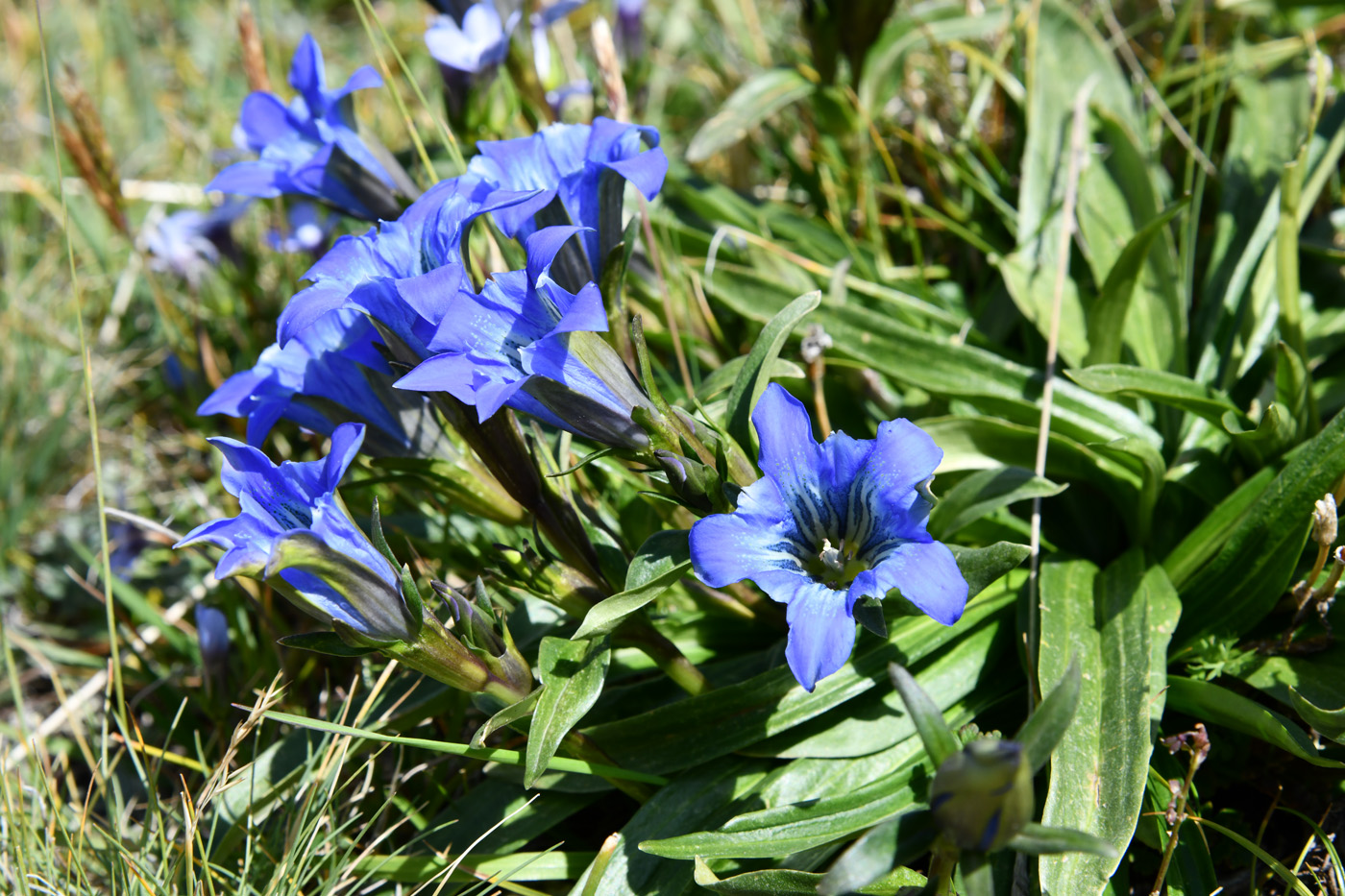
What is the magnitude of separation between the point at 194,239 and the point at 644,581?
2.16 m

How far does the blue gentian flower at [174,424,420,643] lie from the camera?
50.3 inches

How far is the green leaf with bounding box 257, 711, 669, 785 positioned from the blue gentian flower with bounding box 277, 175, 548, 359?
0.56m

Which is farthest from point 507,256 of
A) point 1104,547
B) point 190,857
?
point 1104,547

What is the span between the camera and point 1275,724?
1.56 meters

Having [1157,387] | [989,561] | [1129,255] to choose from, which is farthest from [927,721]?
[1129,255]

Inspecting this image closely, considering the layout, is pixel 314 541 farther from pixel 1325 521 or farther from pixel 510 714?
pixel 1325 521

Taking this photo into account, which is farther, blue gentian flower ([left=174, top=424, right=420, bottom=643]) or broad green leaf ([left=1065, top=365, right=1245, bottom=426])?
broad green leaf ([left=1065, top=365, right=1245, bottom=426])

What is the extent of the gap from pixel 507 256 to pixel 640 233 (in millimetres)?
456

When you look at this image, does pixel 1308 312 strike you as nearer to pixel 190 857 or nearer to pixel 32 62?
pixel 190 857

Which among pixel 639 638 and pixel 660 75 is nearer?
pixel 639 638

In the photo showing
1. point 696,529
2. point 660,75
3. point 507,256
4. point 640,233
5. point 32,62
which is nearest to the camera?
point 696,529

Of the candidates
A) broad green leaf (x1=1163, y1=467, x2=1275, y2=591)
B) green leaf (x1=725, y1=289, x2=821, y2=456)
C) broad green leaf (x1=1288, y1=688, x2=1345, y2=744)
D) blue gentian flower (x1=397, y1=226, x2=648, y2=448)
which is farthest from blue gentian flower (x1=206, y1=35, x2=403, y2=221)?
broad green leaf (x1=1288, y1=688, x2=1345, y2=744)

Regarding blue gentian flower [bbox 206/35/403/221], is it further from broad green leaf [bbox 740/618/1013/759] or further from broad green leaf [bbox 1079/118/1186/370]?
broad green leaf [bbox 1079/118/1186/370]

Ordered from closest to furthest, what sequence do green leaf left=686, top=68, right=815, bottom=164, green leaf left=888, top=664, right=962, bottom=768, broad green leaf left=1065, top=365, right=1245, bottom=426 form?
green leaf left=888, top=664, right=962, bottom=768 → broad green leaf left=1065, top=365, right=1245, bottom=426 → green leaf left=686, top=68, right=815, bottom=164
